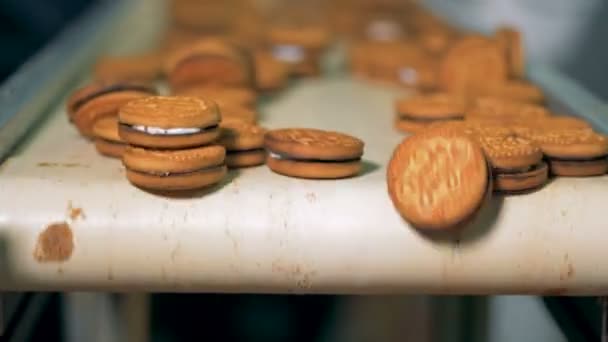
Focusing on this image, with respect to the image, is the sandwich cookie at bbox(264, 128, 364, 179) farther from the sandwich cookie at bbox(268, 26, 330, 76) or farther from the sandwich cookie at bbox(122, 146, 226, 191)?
the sandwich cookie at bbox(268, 26, 330, 76)

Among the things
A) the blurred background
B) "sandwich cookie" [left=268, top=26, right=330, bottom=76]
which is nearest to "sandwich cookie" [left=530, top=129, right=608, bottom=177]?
the blurred background

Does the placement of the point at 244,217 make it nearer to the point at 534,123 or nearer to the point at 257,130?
the point at 257,130

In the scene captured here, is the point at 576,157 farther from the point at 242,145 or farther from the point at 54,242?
the point at 54,242

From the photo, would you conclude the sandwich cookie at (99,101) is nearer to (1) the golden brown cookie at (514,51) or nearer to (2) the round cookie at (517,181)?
(2) the round cookie at (517,181)

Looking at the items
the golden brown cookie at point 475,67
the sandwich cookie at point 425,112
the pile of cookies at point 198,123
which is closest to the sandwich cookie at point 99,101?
the pile of cookies at point 198,123

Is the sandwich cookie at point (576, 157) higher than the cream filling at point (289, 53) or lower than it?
lower

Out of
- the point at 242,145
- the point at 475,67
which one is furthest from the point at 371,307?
the point at 242,145
